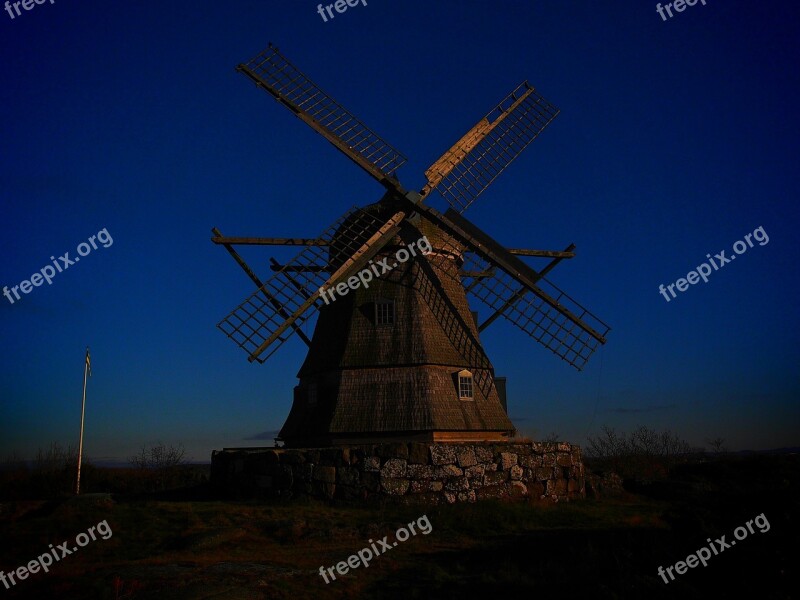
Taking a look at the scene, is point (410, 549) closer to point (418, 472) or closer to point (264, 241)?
point (418, 472)

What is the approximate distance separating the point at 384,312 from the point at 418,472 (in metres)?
5.35

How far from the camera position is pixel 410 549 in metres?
13.3

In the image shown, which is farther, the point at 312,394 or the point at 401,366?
the point at 312,394

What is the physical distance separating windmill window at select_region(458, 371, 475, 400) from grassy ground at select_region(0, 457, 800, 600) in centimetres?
388

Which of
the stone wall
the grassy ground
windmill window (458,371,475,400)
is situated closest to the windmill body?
windmill window (458,371,475,400)

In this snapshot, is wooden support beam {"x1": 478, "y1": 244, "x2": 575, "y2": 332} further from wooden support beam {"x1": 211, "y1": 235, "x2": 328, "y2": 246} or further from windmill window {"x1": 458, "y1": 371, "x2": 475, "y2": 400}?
wooden support beam {"x1": 211, "y1": 235, "x2": 328, "y2": 246}

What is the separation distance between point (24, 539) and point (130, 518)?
2.41 m

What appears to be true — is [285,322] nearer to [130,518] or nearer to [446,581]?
[130,518]

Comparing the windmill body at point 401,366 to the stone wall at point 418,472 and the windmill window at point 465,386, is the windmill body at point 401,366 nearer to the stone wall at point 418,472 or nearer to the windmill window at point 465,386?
the windmill window at point 465,386

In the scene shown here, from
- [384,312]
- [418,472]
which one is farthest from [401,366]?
[418,472]

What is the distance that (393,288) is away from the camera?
20.7 meters

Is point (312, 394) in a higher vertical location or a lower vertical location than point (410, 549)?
higher

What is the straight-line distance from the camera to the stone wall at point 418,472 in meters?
17.3

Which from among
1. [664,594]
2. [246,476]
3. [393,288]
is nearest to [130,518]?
[246,476]
